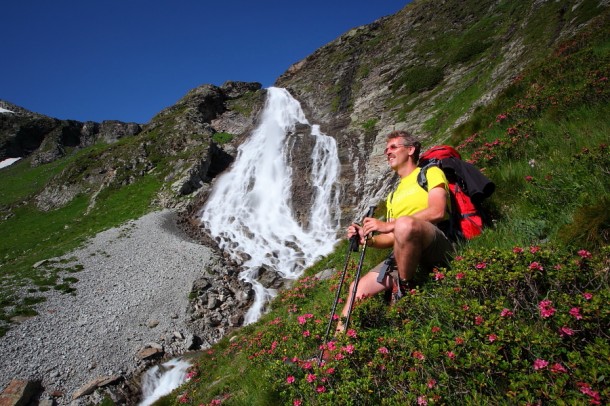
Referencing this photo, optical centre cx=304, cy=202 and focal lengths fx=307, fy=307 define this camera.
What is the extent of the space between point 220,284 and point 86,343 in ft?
23.2

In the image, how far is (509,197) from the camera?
5230 mm

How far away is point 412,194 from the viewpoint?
182 inches

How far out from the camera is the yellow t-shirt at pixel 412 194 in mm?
4371

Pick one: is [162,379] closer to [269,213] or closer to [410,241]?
[410,241]

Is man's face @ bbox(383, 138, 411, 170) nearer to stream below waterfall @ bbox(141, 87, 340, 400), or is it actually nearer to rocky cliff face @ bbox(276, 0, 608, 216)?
stream below waterfall @ bbox(141, 87, 340, 400)

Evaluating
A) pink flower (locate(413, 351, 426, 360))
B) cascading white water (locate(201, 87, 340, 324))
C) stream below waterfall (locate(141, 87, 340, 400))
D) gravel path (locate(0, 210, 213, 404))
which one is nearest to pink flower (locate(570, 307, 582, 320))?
pink flower (locate(413, 351, 426, 360))

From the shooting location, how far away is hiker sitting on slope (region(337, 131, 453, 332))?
3678 millimetres

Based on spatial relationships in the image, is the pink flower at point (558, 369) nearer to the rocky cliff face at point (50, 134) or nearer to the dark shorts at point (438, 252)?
the dark shorts at point (438, 252)

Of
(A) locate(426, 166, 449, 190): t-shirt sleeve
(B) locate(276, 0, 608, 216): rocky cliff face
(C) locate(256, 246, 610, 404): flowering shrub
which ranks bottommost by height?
(C) locate(256, 246, 610, 404): flowering shrub

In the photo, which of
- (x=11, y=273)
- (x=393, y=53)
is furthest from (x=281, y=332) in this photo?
(x=393, y=53)

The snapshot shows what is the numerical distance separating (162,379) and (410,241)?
1302 cm

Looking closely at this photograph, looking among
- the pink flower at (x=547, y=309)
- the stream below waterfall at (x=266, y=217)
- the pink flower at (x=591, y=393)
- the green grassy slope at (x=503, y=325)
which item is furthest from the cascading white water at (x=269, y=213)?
the pink flower at (x=591, y=393)

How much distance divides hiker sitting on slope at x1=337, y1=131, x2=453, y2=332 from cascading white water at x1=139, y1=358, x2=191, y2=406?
10.6m

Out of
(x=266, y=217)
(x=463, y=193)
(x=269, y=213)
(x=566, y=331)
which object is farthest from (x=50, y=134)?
(x=566, y=331)
